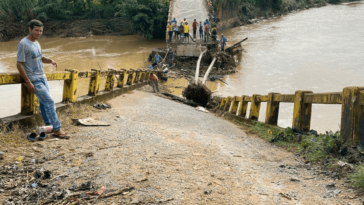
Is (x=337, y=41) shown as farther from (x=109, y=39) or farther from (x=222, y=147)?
(x=222, y=147)

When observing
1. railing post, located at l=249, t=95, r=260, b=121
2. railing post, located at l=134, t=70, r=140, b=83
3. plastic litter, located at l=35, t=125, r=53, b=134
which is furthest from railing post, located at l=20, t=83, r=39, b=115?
railing post, located at l=134, t=70, r=140, b=83

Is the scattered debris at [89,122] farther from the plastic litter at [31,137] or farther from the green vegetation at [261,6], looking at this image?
the green vegetation at [261,6]

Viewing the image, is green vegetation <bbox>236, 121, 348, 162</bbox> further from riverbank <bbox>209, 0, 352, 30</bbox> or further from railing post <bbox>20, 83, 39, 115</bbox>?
riverbank <bbox>209, 0, 352, 30</bbox>

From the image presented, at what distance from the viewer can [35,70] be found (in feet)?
15.9

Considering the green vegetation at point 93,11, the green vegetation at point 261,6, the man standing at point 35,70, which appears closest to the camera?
the man standing at point 35,70

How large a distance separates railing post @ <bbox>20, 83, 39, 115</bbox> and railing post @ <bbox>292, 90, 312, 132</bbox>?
458cm

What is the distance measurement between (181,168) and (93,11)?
41617 mm

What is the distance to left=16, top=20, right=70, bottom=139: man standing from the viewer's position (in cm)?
462

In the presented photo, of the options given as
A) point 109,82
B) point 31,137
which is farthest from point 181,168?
point 109,82

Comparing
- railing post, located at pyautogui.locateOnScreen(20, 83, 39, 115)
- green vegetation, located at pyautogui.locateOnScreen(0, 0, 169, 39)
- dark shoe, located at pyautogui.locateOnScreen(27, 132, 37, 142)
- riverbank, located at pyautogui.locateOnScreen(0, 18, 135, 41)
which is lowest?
dark shoe, located at pyautogui.locateOnScreen(27, 132, 37, 142)

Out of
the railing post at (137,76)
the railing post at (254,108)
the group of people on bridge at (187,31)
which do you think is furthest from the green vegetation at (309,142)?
the group of people on bridge at (187,31)

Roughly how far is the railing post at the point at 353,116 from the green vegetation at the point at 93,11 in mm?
29715

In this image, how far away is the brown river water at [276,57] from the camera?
709 inches

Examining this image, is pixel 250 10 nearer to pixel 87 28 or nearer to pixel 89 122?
pixel 87 28
